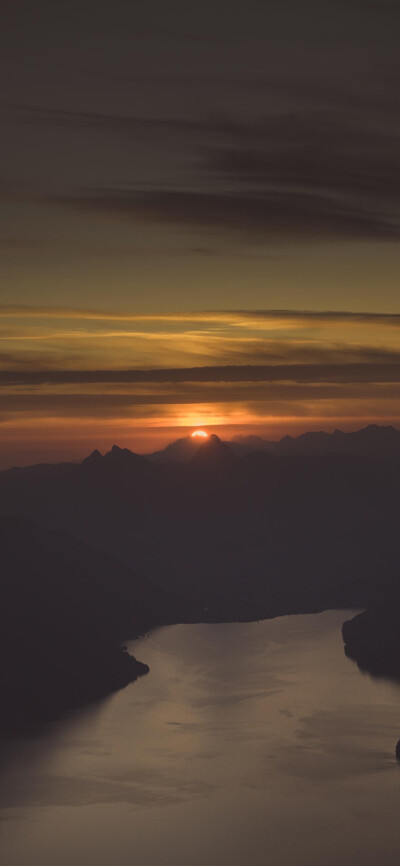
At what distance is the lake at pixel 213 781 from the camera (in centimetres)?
11206

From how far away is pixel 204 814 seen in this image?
122m

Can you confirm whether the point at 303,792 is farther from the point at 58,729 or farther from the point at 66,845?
the point at 58,729

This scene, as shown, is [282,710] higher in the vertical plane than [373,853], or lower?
higher

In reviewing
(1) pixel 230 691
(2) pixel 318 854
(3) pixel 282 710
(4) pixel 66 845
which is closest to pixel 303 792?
(2) pixel 318 854

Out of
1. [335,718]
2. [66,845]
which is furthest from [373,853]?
[335,718]

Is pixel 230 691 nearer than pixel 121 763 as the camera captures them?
No

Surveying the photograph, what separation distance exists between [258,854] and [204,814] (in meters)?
13.4

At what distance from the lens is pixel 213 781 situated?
440 feet

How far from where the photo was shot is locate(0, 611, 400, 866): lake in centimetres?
11206

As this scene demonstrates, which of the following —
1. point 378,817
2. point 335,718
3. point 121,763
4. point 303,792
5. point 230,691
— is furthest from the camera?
point 230,691

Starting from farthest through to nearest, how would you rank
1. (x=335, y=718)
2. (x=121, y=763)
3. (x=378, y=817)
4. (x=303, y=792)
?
(x=335, y=718), (x=121, y=763), (x=303, y=792), (x=378, y=817)

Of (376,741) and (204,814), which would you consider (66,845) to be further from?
(376,741)

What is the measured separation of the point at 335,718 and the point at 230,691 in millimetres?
26493

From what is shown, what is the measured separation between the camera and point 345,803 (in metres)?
124
